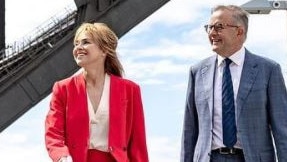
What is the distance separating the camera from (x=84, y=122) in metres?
4.38

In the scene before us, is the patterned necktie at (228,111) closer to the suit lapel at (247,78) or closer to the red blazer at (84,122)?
the suit lapel at (247,78)

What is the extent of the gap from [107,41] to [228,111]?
887 millimetres

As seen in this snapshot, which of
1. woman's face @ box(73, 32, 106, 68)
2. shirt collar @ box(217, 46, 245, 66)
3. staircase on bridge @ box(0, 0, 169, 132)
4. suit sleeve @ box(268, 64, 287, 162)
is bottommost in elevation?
staircase on bridge @ box(0, 0, 169, 132)

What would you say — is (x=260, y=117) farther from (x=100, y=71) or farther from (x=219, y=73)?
(x=100, y=71)

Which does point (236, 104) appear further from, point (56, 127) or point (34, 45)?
point (34, 45)

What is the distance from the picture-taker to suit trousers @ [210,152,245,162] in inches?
187

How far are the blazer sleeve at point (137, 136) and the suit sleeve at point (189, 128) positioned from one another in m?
0.49

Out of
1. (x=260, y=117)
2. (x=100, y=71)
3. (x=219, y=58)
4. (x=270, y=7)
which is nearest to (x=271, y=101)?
(x=260, y=117)

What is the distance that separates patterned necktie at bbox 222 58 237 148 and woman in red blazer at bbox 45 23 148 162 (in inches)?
21.0

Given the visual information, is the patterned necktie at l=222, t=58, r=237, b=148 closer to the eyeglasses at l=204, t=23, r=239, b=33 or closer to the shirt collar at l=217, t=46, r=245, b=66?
the shirt collar at l=217, t=46, r=245, b=66

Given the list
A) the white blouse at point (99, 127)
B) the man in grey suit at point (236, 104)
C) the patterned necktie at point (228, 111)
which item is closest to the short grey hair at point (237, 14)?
the man in grey suit at point (236, 104)

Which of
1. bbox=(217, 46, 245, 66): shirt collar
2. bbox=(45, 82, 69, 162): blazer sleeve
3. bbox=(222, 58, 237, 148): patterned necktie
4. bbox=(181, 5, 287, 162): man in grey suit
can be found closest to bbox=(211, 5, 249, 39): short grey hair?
bbox=(181, 5, 287, 162): man in grey suit

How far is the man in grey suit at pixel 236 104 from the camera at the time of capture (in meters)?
4.77

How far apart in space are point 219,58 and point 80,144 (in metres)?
1.15
